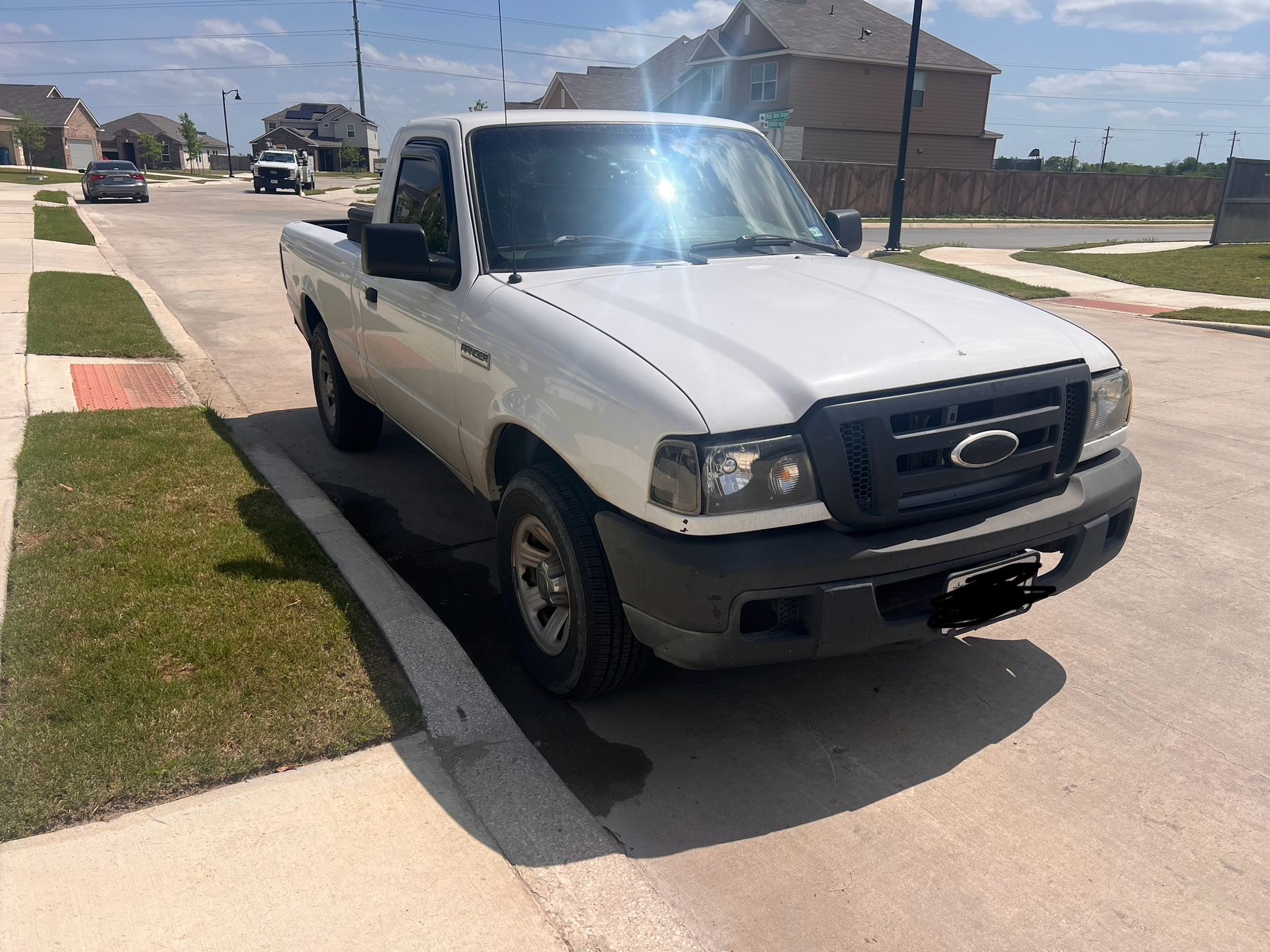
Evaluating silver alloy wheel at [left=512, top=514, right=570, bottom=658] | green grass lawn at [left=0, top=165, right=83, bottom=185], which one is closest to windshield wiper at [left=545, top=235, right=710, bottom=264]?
silver alloy wheel at [left=512, top=514, right=570, bottom=658]

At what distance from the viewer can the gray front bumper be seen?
2.78 meters

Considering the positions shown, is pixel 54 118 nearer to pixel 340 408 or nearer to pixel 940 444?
pixel 340 408

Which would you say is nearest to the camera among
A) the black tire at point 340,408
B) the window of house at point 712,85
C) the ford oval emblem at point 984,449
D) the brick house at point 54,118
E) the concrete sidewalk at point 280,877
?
the concrete sidewalk at point 280,877

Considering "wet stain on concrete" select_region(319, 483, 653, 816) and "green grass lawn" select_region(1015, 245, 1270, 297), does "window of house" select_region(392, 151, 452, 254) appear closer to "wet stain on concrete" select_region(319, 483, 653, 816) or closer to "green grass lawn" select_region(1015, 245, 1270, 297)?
"wet stain on concrete" select_region(319, 483, 653, 816)

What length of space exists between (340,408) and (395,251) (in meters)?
2.73

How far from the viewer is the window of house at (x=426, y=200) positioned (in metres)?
4.37

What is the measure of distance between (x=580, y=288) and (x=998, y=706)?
2169mm

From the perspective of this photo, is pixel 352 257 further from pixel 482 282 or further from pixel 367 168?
pixel 367 168

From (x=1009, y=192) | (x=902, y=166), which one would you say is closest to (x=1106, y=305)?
(x=902, y=166)

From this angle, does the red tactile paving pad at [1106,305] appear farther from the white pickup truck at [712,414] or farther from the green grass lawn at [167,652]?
the green grass lawn at [167,652]

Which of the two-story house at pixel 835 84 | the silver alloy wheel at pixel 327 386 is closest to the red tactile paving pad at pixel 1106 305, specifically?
the silver alloy wheel at pixel 327 386

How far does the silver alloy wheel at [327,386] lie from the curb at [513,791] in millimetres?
1851

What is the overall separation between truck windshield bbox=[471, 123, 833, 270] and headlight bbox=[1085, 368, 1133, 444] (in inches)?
61.4

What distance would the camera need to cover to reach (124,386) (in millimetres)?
7586
